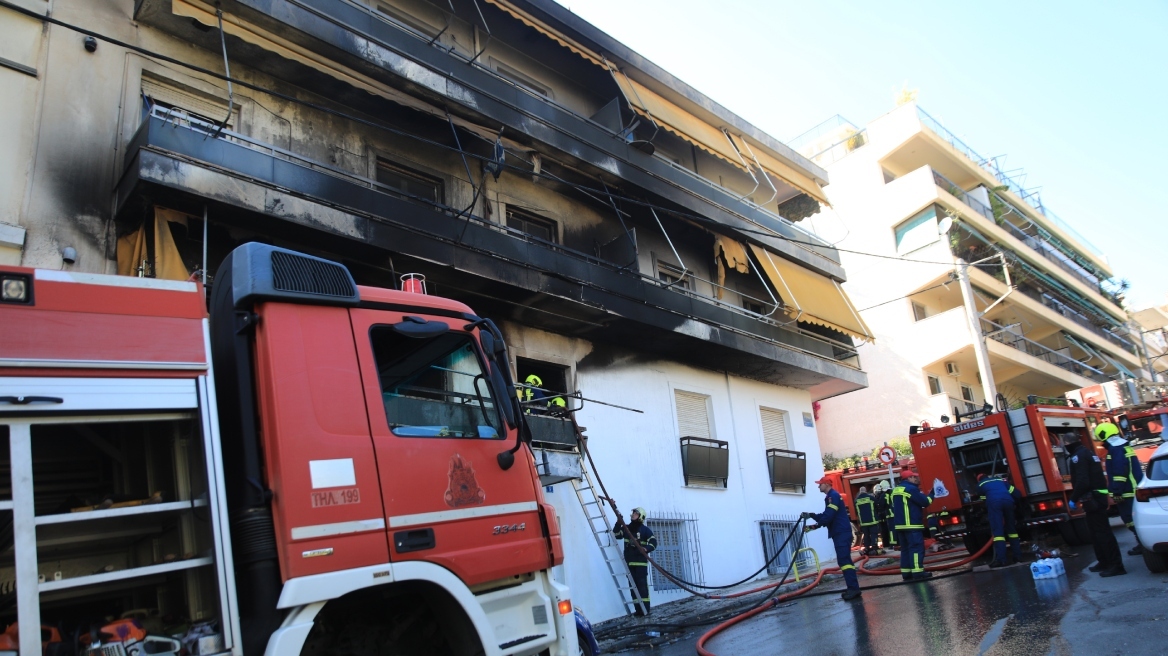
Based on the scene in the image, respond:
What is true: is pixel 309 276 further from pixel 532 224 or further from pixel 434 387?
pixel 532 224

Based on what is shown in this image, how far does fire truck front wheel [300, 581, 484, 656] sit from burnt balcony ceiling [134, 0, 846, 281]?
800cm

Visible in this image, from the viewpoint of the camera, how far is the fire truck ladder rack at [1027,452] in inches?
497

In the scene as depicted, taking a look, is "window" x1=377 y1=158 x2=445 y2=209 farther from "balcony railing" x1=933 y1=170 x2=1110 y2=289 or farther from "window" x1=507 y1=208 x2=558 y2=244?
"balcony railing" x1=933 y1=170 x2=1110 y2=289

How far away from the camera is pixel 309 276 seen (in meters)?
4.31

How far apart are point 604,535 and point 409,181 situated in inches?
245

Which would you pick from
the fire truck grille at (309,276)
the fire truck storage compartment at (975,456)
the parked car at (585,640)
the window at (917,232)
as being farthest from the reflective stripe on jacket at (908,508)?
the window at (917,232)

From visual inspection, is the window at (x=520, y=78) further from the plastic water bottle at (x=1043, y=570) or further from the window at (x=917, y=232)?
the window at (x=917, y=232)

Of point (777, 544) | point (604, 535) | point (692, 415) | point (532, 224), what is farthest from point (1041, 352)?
point (604, 535)

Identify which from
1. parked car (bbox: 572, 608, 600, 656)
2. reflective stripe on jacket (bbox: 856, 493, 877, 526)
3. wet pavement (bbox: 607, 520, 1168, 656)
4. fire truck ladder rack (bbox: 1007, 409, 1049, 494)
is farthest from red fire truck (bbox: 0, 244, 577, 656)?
fire truck ladder rack (bbox: 1007, 409, 1049, 494)

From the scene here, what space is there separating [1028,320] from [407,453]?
32.9 metres

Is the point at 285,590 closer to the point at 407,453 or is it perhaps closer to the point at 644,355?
the point at 407,453

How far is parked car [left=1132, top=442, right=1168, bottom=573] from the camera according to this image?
790cm

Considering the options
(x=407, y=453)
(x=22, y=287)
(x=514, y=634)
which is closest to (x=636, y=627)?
(x=514, y=634)

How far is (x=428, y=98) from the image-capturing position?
Answer: 37.4 ft
